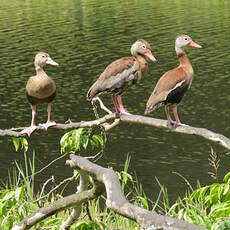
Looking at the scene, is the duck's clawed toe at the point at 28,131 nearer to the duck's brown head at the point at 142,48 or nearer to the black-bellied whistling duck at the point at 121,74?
the black-bellied whistling duck at the point at 121,74

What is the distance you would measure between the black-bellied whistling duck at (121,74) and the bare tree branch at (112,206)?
1.69 m

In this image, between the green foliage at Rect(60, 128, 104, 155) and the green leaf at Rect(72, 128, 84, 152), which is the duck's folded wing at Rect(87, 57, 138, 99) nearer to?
the green foliage at Rect(60, 128, 104, 155)

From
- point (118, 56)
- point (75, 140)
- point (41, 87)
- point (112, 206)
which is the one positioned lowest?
point (118, 56)

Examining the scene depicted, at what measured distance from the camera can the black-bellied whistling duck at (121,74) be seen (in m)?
7.33

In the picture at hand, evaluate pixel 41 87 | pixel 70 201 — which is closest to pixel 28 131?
pixel 41 87

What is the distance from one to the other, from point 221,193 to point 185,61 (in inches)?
91.5

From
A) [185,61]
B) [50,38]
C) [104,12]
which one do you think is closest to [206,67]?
[50,38]

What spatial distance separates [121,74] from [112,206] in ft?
12.0

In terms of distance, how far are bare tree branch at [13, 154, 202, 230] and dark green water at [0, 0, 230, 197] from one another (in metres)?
2.24

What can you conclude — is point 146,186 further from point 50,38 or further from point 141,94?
point 50,38

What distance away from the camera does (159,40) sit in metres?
54.4

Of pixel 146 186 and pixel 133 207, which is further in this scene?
pixel 146 186

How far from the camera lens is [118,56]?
49.5 m

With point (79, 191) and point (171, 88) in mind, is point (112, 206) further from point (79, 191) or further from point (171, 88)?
point (171, 88)
